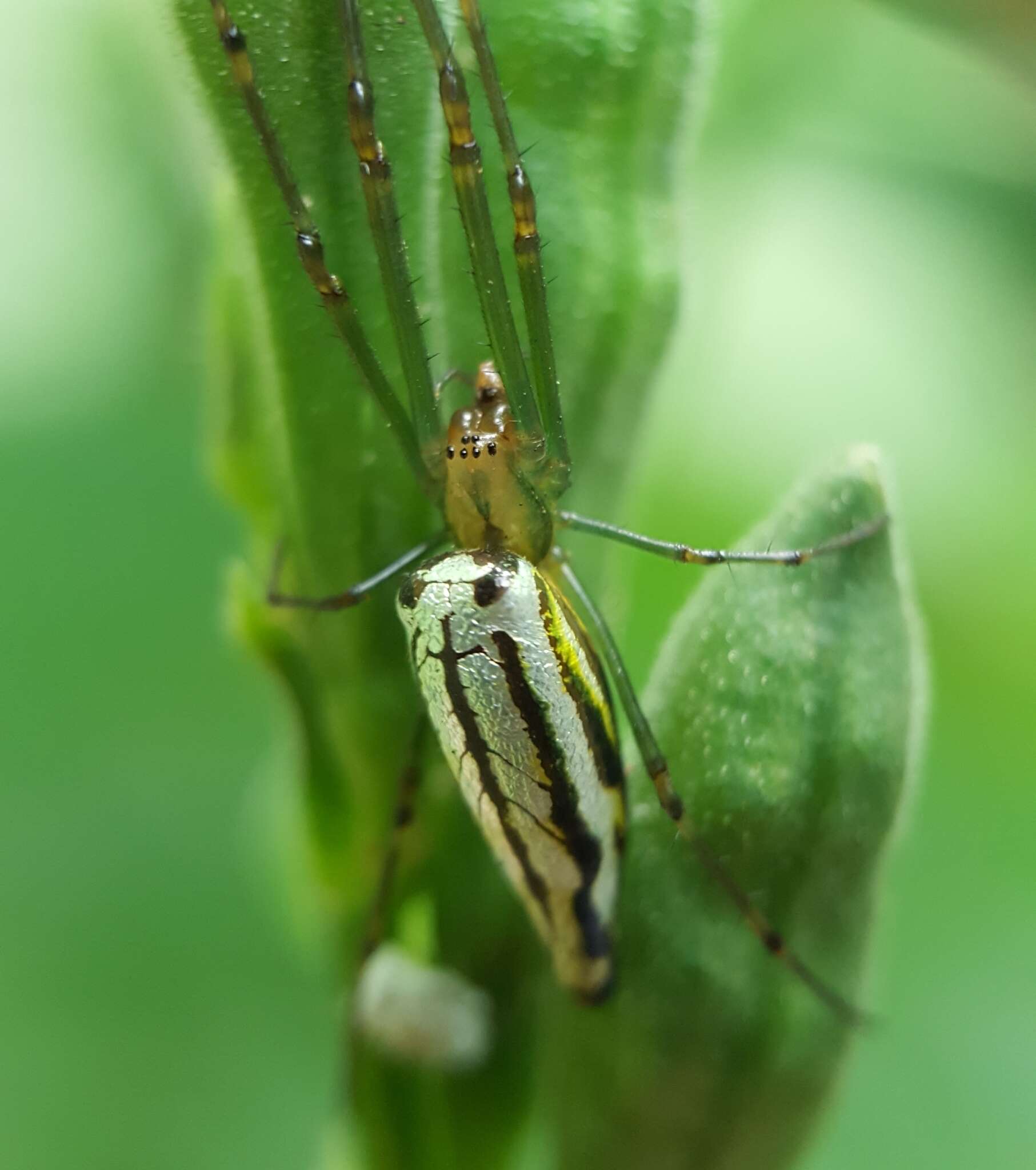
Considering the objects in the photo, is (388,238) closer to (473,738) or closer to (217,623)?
(473,738)

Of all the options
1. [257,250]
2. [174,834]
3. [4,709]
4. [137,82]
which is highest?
[137,82]

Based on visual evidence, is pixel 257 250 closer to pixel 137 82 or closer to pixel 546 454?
pixel 546 454

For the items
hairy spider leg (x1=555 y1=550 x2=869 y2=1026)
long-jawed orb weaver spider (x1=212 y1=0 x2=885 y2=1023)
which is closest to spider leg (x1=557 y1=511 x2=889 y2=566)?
long-jawed orb weaver spider (x1=212 y1=0 x2=885 y2=1023)

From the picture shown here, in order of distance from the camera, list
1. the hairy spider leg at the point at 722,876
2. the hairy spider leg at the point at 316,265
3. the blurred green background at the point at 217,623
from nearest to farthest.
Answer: the hairy spider leg at the point at 316,265 < the hairy spider leg at the point at 722,876 < the blurred green background at the point at 217,623

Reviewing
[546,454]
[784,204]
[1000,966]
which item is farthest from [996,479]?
[546,454]

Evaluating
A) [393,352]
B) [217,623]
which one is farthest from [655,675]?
[217,623]

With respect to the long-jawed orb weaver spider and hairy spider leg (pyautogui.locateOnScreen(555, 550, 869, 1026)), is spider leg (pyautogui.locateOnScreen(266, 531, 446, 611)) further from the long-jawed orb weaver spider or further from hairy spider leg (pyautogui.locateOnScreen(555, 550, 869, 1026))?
hairy spider leg (pyautogui.locateOnScreen(555, 550, 869, 1026))

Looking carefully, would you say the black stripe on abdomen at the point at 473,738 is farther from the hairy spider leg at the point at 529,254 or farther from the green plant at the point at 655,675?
the hairy spider leg at the point at 529,254


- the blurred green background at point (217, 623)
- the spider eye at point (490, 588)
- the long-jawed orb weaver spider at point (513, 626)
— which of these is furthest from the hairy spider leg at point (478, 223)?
the blurred green background at point (217, 623)
